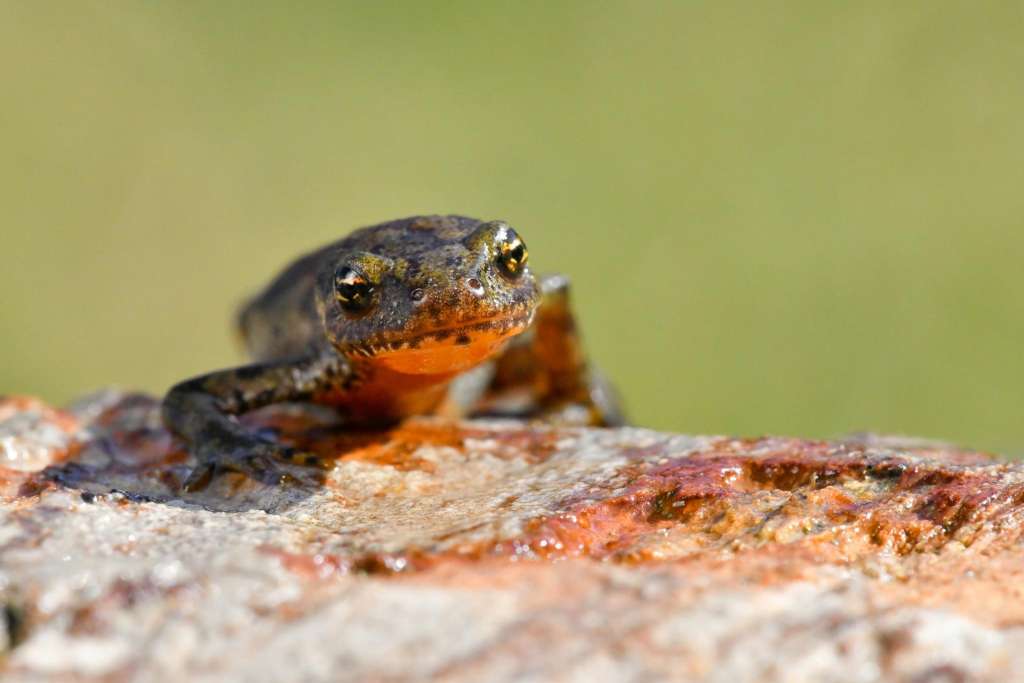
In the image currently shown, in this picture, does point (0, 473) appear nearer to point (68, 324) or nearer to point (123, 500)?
point (123, 500)

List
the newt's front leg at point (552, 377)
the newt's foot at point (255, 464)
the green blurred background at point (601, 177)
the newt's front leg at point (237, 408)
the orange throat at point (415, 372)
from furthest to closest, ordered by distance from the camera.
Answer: the green blurred background at point (601, 177), the newt's front leg at point (552, 377), the orange throat at point (415, 372), the newt's front leg at point (237, 408), the newt's foot at point (255, 464)

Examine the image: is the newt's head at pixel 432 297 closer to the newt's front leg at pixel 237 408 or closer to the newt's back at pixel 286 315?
the newt's front leg at pixel 237 408

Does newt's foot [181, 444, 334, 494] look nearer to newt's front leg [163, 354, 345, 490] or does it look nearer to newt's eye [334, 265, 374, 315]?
newt's front leg [163, 354, 345, 490]

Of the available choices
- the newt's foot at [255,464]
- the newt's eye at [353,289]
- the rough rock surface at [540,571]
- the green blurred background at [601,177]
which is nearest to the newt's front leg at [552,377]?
the newt's eye at [353,289]

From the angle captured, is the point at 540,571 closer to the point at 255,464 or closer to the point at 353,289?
the point at 255,464

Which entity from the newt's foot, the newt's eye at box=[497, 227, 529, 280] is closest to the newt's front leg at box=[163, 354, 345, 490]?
the newt's foot

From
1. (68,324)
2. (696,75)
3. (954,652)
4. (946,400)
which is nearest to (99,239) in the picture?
(68,324)

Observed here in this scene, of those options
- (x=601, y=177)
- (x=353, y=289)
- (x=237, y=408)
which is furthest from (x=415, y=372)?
(x=601, y=177)
